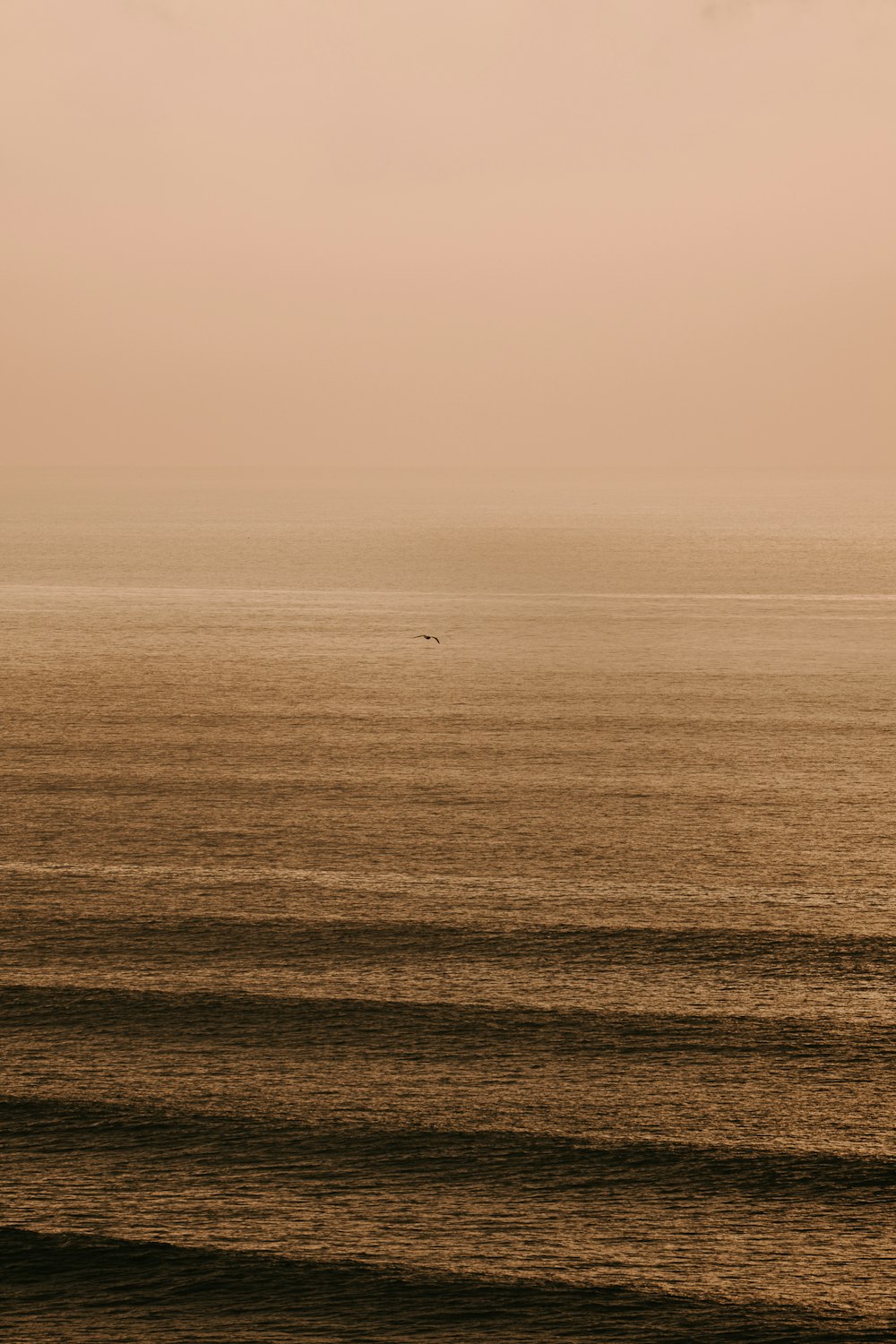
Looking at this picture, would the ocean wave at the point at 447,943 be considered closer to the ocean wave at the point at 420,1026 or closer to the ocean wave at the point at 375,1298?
the ocean wave at the point at 420,1026

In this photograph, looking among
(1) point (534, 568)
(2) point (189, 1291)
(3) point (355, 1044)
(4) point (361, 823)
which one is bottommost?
(2) point (189, 1291)

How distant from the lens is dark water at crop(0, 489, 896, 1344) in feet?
11.7

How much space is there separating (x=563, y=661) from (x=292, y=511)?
76647 mm

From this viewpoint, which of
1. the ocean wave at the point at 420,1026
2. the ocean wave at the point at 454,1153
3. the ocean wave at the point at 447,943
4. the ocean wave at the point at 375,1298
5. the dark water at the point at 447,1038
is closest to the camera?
the ocean wave at the point at 375,1298

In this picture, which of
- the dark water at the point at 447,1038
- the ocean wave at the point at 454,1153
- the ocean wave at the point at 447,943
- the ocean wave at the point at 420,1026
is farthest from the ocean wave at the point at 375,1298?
the ocean wave at the point at 447,943

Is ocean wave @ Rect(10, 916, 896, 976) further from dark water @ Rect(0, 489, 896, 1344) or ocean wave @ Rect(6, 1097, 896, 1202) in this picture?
ocean wave @ Rect(6, 1097, 896, 1202)

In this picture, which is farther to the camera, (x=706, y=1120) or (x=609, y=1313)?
(x=706, y=1120)

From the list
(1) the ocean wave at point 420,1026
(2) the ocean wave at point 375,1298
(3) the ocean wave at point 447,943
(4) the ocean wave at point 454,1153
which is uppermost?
(3) the ocean wave at point 447,943

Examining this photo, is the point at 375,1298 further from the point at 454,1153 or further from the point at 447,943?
the point at 447,943

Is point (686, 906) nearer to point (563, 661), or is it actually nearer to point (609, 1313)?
point (609, 1313)

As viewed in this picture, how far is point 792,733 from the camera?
1214 centimetres

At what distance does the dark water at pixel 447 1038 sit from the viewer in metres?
3.58

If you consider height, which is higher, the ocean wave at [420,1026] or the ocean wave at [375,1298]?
the ocean wave at [420,1026]

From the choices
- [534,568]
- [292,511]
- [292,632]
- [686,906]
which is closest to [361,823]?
[686,906]
